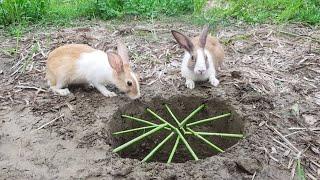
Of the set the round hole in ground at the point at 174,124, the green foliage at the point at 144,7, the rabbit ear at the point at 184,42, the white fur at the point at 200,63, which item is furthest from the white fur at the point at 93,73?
the green foliage at the point at 144,7

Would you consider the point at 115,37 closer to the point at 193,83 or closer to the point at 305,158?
the point at 193,83

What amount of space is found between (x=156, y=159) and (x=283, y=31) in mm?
2728

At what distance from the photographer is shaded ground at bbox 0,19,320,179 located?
4285 millimetres

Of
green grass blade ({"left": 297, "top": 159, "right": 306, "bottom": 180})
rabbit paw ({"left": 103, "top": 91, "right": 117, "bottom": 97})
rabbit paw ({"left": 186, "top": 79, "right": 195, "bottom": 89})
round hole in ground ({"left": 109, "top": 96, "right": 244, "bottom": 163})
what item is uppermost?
rabbit paw ({"left": 186, "top": 79, "right": 195, "bottom": 89})

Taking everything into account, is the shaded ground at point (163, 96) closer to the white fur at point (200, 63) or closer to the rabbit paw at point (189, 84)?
the rabbit paw at point (189, 84)

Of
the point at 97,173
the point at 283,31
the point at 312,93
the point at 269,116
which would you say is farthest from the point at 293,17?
the point at 97,173

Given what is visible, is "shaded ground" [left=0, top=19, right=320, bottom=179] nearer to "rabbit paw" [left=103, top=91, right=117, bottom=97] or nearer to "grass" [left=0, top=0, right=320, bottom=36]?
"rabbit paw" [left=103, top=91, right=117, bottom=97]

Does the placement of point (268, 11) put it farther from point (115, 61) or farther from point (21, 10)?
point (21, 10)

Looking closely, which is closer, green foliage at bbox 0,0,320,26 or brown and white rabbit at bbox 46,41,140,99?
brown and white rabbit at bbox 46,41,140,99

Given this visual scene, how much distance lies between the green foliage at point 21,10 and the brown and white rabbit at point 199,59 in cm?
290

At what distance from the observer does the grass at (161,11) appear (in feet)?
24.6

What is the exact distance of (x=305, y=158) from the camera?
14.4 ft

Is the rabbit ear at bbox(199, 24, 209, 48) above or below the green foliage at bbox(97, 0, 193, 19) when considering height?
above

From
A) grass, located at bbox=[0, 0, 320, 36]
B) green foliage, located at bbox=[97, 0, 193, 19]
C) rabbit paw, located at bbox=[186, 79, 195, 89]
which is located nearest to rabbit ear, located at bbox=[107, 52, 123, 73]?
rabbit paw, located at bbox=[186, 79, 195, 89]
